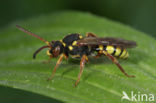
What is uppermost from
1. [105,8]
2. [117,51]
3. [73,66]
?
[105,8]

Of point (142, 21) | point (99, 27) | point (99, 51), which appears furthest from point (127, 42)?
point (142, 21)

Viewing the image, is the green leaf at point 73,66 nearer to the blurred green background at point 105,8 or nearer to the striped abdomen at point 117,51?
the striped abdomen at point 117,51

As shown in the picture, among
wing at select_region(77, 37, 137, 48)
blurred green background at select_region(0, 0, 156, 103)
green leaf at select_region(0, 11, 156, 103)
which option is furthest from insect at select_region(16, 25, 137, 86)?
blurred green background at select_region(0, 0, 156, 103)

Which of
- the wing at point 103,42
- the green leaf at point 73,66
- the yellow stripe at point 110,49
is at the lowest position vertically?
the green leaf at point 73,66

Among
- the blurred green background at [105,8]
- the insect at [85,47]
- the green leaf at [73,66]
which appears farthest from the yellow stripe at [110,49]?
the blurred green background at [105,8]

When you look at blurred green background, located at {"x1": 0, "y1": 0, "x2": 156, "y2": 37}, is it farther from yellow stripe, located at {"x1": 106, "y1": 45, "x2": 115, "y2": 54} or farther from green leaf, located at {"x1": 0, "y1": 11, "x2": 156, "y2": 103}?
yellow stripe, located at {"x1": 106, "y1": 45, "x2": 115, "y2": 54}

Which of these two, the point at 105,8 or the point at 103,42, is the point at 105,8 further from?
the point at 103,42

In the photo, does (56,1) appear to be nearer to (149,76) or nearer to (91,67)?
(91,67)

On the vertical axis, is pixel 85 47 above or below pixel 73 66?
above

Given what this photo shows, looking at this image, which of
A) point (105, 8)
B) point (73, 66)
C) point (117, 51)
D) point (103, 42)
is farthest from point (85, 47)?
point (105, 8)
